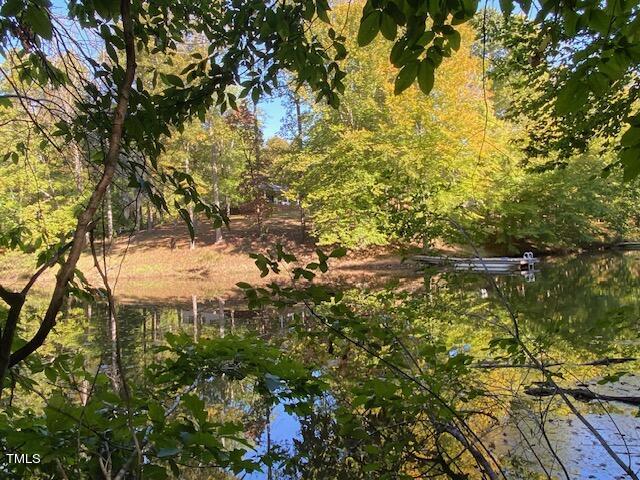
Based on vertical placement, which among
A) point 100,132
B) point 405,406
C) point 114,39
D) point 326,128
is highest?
point 326,128

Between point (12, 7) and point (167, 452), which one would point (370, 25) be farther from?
point (167, 452)

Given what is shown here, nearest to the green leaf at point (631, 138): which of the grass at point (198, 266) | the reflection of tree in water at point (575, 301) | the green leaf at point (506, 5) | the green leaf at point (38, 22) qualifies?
the green leaf at point (506, 5)

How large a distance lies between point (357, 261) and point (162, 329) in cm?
1262

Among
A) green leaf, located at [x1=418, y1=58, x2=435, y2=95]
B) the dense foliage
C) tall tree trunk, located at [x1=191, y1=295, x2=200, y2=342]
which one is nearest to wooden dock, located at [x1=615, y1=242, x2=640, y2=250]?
the dense foliage

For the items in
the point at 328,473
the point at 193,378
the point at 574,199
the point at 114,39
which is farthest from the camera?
the point at 574,199

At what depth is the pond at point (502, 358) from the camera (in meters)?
3.43

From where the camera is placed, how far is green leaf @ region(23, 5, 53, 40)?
1.02m

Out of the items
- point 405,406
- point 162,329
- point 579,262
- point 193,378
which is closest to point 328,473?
point 405,406

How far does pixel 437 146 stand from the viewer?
1858 cm

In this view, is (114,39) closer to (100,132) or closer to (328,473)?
(100,132)

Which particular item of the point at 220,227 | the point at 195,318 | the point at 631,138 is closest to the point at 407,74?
the point at 631,138

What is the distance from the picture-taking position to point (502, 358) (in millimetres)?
3096

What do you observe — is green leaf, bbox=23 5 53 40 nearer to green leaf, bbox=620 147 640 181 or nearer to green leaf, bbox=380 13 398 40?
green leaf, bbox=380 13 398 40

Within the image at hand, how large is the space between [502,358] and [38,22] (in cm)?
295
